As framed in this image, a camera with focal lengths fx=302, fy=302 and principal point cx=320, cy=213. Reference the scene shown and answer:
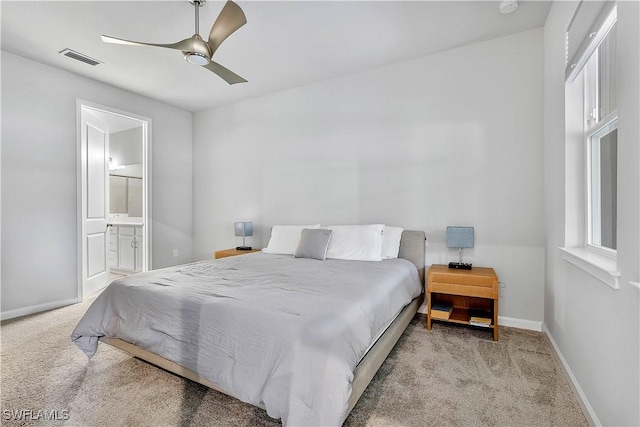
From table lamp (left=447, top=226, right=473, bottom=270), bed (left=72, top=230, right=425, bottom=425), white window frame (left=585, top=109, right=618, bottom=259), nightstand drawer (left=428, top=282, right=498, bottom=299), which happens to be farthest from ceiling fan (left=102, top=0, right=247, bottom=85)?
nightstand drawer (left=428, top=282, right=498, bottom=299)

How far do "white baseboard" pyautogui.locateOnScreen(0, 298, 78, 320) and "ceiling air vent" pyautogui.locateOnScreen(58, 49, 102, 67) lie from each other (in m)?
2.83

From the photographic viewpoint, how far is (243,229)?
4.34m

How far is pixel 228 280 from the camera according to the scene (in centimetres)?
230

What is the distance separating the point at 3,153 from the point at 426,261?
471 centimetres

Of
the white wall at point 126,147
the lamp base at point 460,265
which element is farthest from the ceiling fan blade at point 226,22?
the white wall at point 126,147

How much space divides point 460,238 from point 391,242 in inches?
26.8

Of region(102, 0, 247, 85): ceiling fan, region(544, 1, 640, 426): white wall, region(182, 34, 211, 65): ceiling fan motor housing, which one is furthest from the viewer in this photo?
region(182, 34, 211, 65): ceiling fan motor housing

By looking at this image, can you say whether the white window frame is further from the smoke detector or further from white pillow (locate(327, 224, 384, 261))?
white pillow (locate(327, 224, 384, 261))

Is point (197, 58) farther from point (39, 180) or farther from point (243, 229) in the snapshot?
point (39, 180)

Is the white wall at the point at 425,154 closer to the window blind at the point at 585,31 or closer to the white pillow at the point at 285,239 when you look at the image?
the white pillow at the point at 285,239

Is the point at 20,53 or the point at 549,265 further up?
the point at 20,53

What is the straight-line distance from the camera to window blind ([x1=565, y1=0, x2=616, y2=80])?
165 cm

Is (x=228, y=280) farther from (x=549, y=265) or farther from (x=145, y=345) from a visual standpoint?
(x=549, y=265)

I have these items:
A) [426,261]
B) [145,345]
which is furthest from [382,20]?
[145,345]
